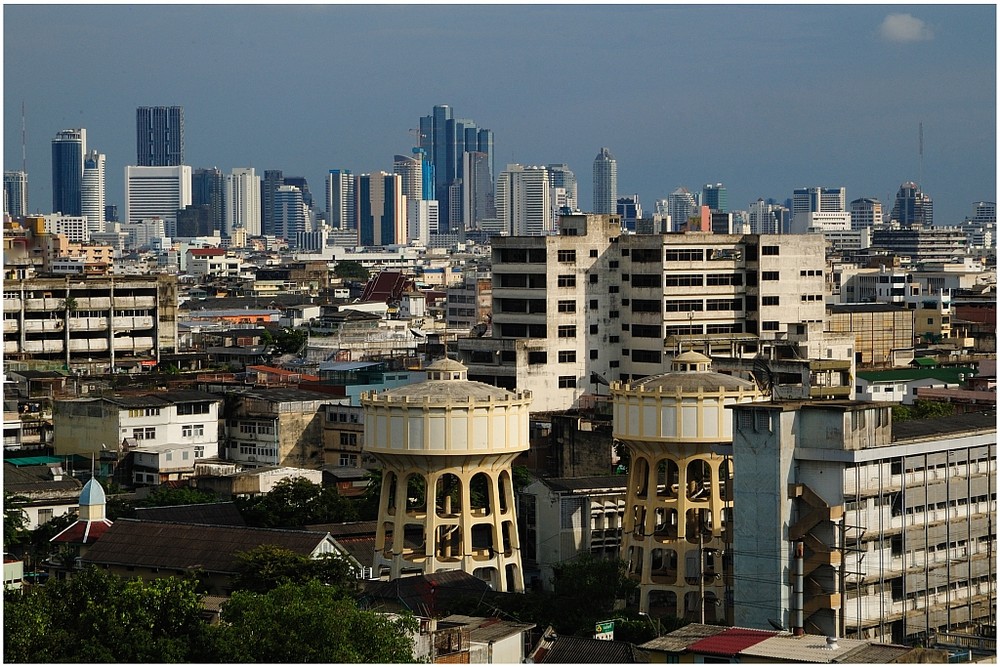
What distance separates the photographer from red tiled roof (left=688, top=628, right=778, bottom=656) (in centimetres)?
2786

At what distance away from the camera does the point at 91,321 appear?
269ft

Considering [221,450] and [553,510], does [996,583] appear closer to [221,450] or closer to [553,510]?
[553,510]

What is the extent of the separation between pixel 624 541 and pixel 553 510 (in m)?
4.07

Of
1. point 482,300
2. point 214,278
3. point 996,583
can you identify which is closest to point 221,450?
point 996,583

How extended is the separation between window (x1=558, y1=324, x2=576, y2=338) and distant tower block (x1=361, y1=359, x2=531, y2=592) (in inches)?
912

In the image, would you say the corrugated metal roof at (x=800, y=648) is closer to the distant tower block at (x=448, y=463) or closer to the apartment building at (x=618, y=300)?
the distant tower block at (x=448, y=463)

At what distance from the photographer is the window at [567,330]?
6450 centimetres

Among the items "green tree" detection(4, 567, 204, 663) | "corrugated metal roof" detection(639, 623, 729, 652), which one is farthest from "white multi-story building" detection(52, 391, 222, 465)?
"corrugated metal roof" detection(639, 623, 729, 652)

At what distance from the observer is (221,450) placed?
2317 inches

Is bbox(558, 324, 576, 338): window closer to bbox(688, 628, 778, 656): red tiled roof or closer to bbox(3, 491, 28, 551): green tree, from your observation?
bbox(3, 491, 28, 551): green tree

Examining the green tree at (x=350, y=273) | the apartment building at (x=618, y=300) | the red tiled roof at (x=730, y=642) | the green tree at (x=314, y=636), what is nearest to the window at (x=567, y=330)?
the apartment building at (x=618, y=300)

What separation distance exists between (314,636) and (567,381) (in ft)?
119

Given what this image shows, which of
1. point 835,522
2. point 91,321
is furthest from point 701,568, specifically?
point 91,321

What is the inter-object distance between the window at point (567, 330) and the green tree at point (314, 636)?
115ft
